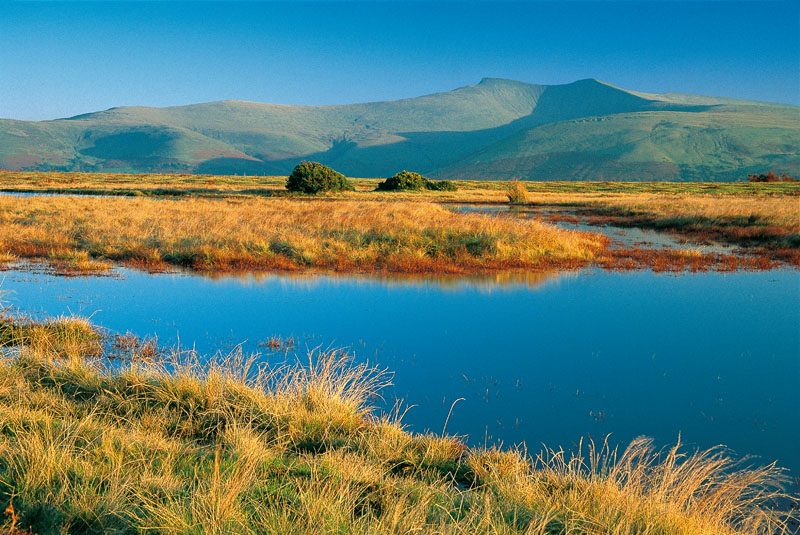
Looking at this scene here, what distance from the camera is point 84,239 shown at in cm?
2206

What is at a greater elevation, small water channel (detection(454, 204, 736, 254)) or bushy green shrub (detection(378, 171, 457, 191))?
bushy green shrub (detection(378, 171, 457, 191))

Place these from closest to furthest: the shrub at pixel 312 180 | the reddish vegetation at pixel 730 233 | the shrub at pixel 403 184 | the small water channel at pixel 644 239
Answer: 1. the reddish vegetation at pixel 730 233
2. the small water channel at pixel 644 239
3. the shrub at pixel 312 180
4. the shrub at pixel 403 184

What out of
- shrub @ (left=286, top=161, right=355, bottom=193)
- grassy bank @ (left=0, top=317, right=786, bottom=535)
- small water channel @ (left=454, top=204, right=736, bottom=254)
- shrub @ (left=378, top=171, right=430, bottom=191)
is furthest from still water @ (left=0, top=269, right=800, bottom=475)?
shrub @ (left=378, top=171, right=430, bottom=191)

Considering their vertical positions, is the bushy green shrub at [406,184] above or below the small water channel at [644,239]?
above

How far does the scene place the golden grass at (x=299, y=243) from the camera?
19203 mm

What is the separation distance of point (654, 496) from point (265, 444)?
3293mm

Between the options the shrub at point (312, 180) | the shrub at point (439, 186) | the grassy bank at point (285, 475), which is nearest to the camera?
the grassy bank at point (285, 475)

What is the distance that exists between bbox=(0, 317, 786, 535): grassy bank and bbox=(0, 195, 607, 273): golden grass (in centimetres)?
1192

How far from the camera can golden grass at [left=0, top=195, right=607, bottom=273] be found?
63.0ft

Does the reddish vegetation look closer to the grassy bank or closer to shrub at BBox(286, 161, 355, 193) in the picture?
the grassy bank

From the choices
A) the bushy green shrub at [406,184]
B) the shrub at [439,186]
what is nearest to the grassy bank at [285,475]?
the bushy green shrub at [406,184]

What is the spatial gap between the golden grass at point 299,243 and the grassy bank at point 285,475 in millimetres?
11916

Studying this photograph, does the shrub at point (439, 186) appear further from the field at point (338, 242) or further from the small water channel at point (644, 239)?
the field at point (338, 242)

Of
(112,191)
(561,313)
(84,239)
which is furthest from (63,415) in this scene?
(112,191)
